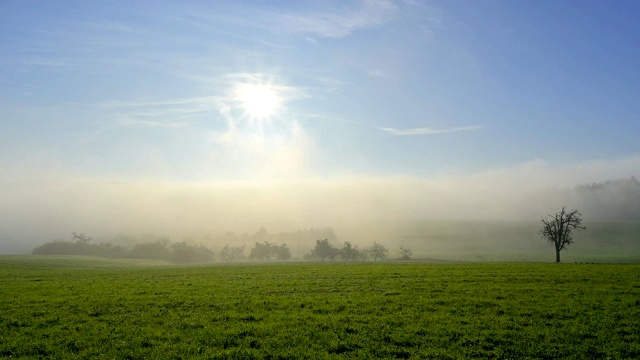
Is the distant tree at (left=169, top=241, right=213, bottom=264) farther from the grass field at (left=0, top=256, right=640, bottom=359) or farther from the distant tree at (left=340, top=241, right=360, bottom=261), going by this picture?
the grass field at (left=0, top=256, right=640, bottom=359)

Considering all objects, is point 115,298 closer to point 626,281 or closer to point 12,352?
point 12,352

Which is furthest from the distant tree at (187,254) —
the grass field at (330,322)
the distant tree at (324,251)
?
the grass field at (330,322)

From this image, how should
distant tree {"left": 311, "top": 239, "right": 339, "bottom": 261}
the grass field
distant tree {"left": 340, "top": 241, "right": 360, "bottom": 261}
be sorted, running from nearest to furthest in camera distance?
the grass field → distant tree {"left": 311, "top": 239, "right": 339, "bottom": 261} → distant tree {"left": 340, "top": 241, "right": 360, "bottom": 261}

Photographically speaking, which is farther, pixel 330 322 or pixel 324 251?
pixel 324 251

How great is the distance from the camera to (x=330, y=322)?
A: 69.1 feet

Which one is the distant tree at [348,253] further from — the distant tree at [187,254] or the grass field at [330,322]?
the grass field at [330,322]

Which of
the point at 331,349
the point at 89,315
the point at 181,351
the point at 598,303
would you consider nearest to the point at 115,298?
the point at 89,315

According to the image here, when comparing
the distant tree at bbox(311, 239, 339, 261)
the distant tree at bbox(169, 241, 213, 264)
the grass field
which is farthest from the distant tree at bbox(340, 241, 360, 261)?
the grass field

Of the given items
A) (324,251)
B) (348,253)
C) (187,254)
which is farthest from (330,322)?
(187,254)

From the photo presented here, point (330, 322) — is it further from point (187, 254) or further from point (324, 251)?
point (187, 254)

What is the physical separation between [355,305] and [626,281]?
2850 centimetres

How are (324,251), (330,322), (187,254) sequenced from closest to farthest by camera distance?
(330,322) < (324,251) < (187,254)

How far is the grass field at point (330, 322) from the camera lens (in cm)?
1659

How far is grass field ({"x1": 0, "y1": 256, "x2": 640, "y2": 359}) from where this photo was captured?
1659 cm
